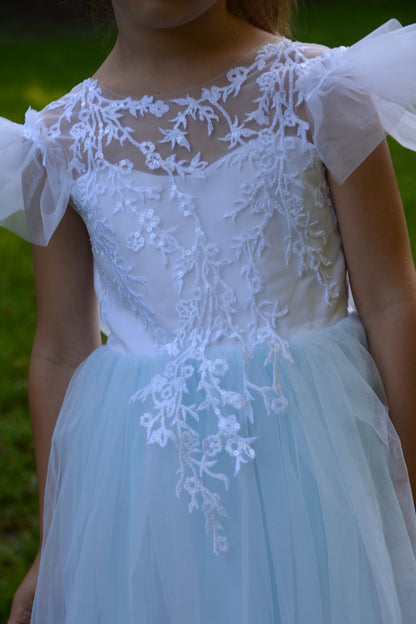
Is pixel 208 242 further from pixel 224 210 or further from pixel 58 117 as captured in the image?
pixel 58 117

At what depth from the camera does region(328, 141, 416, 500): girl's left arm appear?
1.34 meters

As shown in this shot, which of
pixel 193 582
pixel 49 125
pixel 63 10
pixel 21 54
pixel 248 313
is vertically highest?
pixel 63 10

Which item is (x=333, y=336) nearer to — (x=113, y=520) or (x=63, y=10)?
(x=113, y=520)

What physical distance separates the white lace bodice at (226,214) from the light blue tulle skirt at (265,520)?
0.03 metres

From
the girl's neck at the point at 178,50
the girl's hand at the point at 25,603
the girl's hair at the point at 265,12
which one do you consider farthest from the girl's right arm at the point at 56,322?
the girl's hair at the point at 265,12

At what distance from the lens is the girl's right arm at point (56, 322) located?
1594 mm

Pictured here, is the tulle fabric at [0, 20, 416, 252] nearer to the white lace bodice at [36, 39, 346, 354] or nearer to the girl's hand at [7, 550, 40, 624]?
the white lace bodice at [36, 39, 346, 354]

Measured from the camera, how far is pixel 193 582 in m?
1.25

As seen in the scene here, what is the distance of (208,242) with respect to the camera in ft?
4.52

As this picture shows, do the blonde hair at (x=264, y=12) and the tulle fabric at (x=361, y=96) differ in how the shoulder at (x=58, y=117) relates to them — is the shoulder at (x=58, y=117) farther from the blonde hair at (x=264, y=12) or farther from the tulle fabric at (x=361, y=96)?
the tulle fabric at (x=361, y=96)

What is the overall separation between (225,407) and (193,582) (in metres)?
0.28

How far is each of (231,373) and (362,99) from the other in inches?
19.6

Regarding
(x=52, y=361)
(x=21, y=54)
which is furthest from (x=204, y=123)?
(x=21, y=54)

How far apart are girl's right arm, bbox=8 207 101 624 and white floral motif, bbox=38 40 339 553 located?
174 mm
